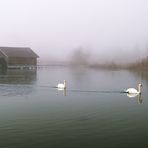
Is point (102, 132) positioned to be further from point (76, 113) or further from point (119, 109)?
point (119, 109)

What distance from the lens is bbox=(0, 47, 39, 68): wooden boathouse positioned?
94.9 metres

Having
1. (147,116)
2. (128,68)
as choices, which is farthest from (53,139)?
(128,68)

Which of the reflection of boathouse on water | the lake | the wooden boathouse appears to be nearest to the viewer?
the lake

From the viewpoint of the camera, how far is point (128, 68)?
106 metres

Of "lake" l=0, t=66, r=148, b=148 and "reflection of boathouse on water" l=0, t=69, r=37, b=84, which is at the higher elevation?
"reflection of boathouse on water" l=0, t=69, r=37, b=84

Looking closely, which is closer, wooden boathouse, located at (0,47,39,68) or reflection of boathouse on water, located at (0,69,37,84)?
reflection of boathouse on water, located at (0,69,37,84)

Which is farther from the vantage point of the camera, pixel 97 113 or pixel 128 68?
pixel 128 68

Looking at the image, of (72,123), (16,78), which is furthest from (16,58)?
(72,123)

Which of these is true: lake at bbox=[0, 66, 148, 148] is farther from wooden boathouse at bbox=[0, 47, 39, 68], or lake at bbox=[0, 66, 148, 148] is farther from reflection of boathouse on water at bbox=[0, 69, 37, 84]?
wooden boathouse at bbox=[0, 47, 39, 68]

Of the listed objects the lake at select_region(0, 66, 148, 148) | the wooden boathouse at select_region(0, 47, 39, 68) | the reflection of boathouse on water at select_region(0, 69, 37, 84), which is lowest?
the lake at select_region(0, 66, 148, 148)

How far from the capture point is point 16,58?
3824 inches

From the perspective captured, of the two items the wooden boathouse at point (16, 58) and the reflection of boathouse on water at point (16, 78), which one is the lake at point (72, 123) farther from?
the wooden boathouse at point (16, 58)

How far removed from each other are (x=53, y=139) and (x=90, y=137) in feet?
6.34

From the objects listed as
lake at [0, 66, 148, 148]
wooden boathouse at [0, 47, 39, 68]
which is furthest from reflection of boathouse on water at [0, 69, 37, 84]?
wooden boathouse at [0, 47, 39, 68]
